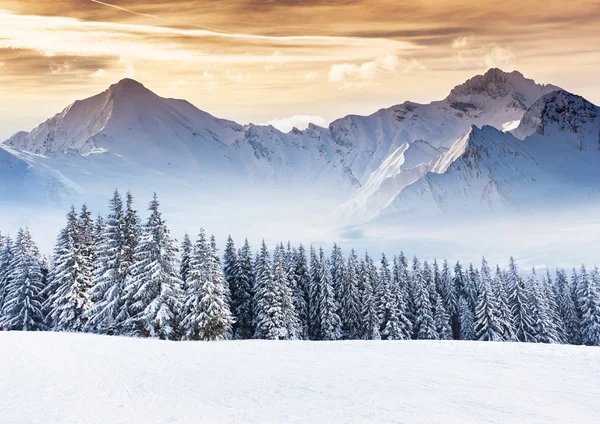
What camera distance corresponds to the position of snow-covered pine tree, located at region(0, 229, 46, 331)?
151ft

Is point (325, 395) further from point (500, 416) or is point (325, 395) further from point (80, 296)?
point (80, 296)

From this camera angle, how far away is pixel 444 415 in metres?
15.3

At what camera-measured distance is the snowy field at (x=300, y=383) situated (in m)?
15.7

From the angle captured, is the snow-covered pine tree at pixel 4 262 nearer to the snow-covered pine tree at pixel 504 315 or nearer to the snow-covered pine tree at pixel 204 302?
the snow-covered pine tree at pixel 204 302

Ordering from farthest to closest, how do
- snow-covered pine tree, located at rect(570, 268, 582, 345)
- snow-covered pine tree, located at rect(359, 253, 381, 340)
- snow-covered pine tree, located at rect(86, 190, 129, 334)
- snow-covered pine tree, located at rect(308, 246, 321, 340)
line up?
snow-covered pine tree, located at rect(570, 268, 582, 345) < snow-covered pine tree, located at rect(359, 253, 381, 340) < snow-covered pine tree, located at rect(308, 246, 321, 340) < snow-covered pine tree, located at rect(86, 190, 129, 334)

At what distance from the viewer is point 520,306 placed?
65.0 meters

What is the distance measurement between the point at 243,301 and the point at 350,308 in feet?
46.4

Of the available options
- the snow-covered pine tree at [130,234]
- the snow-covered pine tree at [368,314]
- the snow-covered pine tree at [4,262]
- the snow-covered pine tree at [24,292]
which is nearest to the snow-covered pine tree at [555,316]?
the snow-covered pine tree at [368,314]

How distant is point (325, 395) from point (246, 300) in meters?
36.6

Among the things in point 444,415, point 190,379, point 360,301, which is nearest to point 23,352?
point 190,379

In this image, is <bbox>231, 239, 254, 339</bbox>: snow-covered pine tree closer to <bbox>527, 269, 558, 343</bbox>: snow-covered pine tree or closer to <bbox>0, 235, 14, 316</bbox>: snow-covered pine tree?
<bbox>0, 235, 14, 316</bbox>: snow-covered pine tree

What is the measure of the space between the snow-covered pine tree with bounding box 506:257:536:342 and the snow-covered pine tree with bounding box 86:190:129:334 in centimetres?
4577

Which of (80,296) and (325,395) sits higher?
(80,296)

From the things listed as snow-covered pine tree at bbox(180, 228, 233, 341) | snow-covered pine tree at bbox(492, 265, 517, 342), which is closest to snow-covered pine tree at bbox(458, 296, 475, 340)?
snow-covered pine tree at bbox(492, 265, 517, 342)
